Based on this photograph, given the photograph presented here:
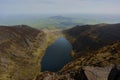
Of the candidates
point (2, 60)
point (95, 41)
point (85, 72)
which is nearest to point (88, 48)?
point (95, 41)

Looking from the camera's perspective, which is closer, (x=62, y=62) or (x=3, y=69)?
(x=3, y=69)

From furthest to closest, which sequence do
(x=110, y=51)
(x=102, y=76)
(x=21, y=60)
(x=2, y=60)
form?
(x=21, y=60) → (x=2, y=60) → (x=110, y=51) → (x=102, y=76)

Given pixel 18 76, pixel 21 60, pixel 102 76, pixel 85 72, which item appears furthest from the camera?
pixel 21 60

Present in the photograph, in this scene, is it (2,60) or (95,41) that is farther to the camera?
(95,41)

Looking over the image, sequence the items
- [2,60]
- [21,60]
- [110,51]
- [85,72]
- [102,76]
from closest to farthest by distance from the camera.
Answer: [102,76] → [85,72] → [110,51] → [2,60] → [21,60]

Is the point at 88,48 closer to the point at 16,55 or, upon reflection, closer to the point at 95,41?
the point at 95,41

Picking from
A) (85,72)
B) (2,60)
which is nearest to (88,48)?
(2,60)

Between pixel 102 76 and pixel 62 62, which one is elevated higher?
pixel 102 76

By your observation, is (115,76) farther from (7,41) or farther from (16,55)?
(7,41)

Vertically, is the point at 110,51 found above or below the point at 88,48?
above
